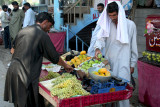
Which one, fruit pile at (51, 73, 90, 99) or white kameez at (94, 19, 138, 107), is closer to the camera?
fruit pile at (51, 73, 90, 99)

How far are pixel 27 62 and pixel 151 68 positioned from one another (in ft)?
7.92

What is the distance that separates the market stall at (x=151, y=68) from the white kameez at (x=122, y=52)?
0.79m

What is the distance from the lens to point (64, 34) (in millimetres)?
7141

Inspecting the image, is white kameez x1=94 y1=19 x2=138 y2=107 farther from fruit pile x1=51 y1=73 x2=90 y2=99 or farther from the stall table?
fruit pile x1=51 y1=73 x2=90 y2=99

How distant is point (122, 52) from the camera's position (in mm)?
2943

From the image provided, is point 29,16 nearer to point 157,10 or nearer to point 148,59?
point 157,10

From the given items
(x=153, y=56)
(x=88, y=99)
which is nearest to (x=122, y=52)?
(x=153, y=56)

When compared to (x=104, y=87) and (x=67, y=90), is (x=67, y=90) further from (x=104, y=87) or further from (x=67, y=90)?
(x=104, y=87)

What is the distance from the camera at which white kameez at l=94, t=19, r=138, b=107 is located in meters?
2.92

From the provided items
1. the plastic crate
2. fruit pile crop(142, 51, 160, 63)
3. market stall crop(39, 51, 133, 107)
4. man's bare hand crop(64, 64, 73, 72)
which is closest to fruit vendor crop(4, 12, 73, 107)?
market stall crop(39, 51, 133, 107)

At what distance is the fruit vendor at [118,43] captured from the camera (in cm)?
281

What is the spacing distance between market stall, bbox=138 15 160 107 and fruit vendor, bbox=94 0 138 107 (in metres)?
0.77

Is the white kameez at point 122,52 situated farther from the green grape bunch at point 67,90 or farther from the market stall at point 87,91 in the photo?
the green grape bunch at point 67,90

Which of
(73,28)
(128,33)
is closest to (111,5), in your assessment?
(128,33)
